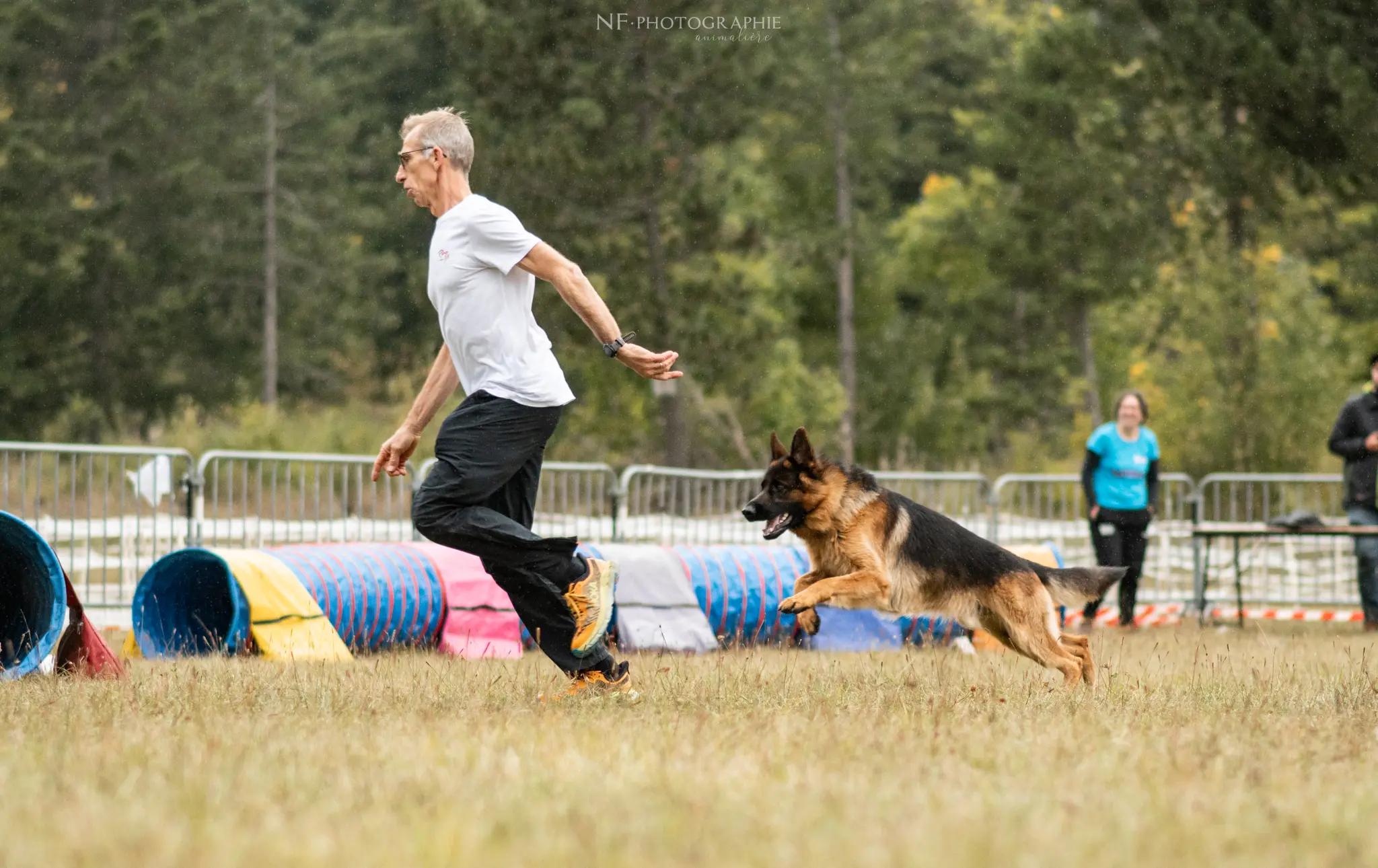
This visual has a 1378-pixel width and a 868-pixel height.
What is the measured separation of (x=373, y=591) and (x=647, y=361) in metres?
4.35

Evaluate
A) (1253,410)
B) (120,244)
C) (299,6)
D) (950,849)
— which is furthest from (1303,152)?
(299,6)

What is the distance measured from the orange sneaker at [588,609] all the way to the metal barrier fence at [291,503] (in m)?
7.21

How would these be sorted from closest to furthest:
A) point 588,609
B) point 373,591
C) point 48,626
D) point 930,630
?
point 588,609 → point 48,626 → point 373,591 → point 930,630

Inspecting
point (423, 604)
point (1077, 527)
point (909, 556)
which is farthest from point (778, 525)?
point (1077, 527)

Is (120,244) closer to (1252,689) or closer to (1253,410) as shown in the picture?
(1253,410)

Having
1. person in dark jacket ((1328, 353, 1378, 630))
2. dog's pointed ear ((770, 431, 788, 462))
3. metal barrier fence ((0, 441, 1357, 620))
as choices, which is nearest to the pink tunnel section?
dog's pointed ear ((770, 431, 788, 462))

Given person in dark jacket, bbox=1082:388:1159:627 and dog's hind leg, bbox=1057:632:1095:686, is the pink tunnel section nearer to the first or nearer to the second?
A: dog's hind leg, bbox=1057:632:1095:686

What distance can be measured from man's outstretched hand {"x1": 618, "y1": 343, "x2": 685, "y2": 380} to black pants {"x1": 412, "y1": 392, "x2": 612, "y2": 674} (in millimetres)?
347

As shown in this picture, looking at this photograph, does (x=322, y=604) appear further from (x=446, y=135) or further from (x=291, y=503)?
(x=291, y=503)

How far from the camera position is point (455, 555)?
9.50 meters

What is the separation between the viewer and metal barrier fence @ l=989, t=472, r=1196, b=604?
1580 cm

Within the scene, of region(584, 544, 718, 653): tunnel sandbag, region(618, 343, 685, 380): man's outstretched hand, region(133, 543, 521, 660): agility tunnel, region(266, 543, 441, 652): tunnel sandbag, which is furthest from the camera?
region(584, 544, 718, 653): tunnel sandbag

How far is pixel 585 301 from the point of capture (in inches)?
201

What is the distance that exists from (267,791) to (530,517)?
2233mm
